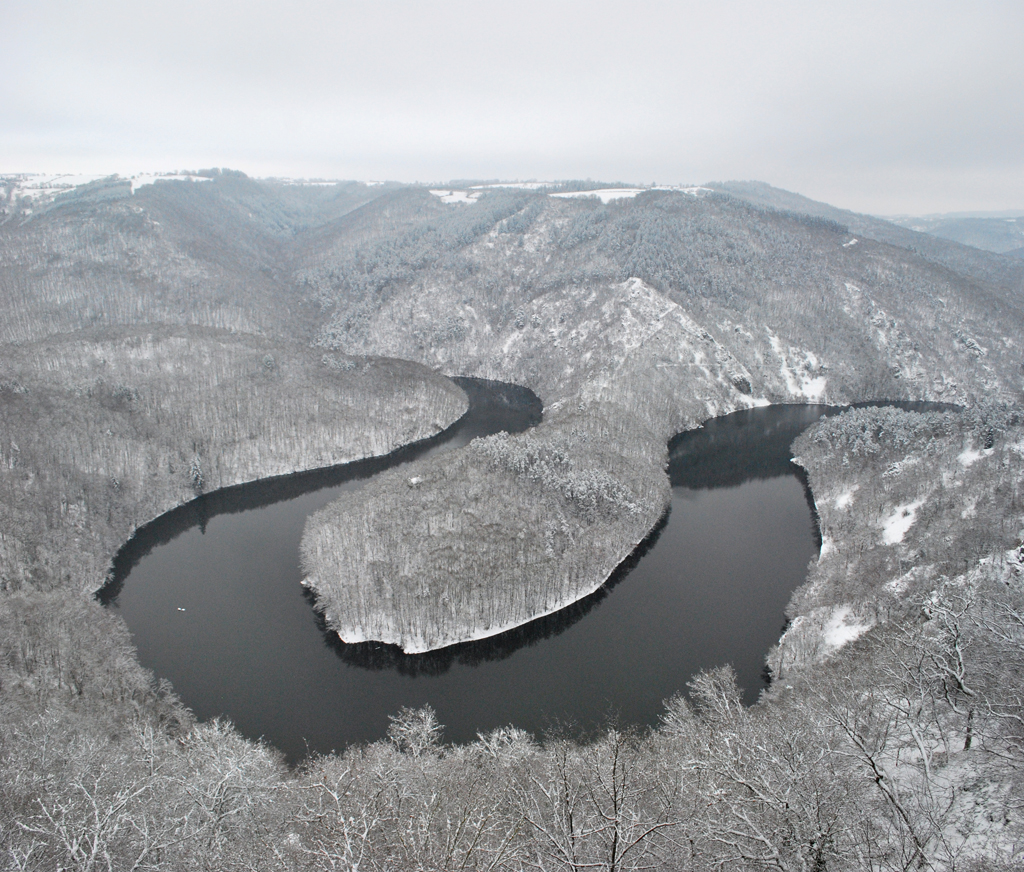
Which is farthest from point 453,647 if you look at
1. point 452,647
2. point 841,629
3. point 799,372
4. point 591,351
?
point 799,372

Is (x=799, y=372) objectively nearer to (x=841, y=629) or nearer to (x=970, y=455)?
(x=970, y=455)

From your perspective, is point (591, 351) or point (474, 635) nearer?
point (474, 635)

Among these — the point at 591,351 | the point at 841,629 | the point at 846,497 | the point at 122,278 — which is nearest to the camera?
the point at 841,629

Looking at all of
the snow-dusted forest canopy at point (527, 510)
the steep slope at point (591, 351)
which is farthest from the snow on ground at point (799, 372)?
the snow-dusted forest canopy at point (527, 510)

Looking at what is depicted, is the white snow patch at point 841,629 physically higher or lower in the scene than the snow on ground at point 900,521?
lower

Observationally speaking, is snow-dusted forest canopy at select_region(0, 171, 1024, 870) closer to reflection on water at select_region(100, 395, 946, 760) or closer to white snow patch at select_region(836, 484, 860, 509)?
white snow patch at select_region(836, 484, 860, 509)

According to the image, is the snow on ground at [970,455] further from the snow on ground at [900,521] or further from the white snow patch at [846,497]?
the white snow patch at [846,497]

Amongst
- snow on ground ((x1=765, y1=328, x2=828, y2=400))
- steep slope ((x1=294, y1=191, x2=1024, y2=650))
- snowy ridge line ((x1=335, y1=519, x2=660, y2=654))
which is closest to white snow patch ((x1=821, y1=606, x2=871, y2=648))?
steep slope ((x1=294, y1=191, x2=1024, y2=650))
